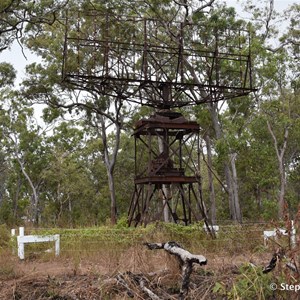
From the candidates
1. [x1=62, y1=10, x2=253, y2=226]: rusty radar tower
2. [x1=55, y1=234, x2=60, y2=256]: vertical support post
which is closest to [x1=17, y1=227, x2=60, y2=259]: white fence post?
[x1=55, y1=234, x2=60, y2=256]: vertical support post

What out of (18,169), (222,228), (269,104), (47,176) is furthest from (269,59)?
(18,169)

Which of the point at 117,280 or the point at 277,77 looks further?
the point at 277,77

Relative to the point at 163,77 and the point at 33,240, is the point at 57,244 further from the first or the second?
the point at 163,77

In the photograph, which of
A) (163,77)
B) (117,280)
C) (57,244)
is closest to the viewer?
(117,280)

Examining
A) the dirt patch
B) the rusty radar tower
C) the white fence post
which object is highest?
the rusty radar tower

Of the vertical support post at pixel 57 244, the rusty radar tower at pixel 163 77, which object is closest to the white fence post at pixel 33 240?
the vertical support post at pixel 57 244

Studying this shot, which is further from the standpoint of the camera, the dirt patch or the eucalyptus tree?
the eucalyptus tree

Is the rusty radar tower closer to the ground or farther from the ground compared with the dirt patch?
farther from the ground

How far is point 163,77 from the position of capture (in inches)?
774

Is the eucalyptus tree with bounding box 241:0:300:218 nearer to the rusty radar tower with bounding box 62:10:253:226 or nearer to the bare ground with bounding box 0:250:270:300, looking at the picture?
the rusty radar tower with bounding box 62:10:253:226

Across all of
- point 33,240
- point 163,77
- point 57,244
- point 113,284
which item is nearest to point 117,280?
point 113,284

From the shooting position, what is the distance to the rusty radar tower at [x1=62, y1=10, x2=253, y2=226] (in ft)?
41.4

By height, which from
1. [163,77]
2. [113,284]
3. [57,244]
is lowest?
[113,284]

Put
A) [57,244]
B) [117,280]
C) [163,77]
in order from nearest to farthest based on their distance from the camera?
[117,280], [57,244], [163,77]
